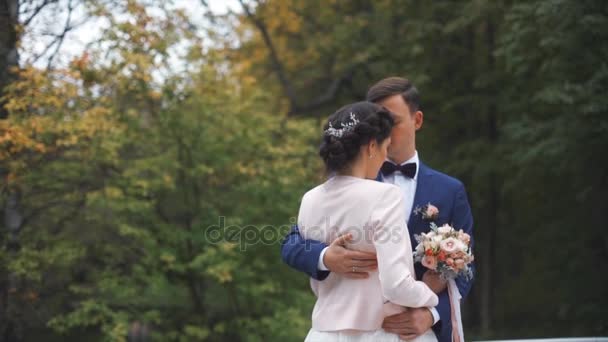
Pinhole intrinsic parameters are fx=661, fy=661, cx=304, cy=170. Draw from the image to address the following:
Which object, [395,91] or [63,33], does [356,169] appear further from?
[63,33]

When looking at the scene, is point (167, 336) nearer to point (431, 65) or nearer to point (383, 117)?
point (383, 117)

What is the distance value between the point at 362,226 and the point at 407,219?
415mm

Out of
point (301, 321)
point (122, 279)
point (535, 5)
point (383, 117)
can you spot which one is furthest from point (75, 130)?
point (535, 5)

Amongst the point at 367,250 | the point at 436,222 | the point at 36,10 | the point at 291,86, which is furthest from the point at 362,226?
the point at 291,86

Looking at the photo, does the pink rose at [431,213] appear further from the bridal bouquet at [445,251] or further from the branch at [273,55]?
the branch at [273,55]

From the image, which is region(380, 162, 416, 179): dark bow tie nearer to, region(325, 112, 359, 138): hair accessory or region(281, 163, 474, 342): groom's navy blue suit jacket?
region(281, 163, 474, 342): groom's navy blue suit jacket

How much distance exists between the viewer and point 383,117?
2539mm

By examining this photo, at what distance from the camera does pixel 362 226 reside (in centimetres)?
244

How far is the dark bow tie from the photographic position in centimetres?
287

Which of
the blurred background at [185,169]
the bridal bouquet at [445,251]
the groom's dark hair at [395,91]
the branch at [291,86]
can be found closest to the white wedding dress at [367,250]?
the bridal bouquet at [445,251]

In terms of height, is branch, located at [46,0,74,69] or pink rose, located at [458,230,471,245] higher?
branch, located at [46,0,74,69]

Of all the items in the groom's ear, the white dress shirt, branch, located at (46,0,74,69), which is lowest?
the white dress shirt

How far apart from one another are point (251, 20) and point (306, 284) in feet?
21.1

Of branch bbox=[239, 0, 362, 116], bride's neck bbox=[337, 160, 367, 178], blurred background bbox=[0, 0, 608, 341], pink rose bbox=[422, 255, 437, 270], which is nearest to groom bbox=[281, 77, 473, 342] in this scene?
pink rose bbox=[422, 255, 437, 270]
